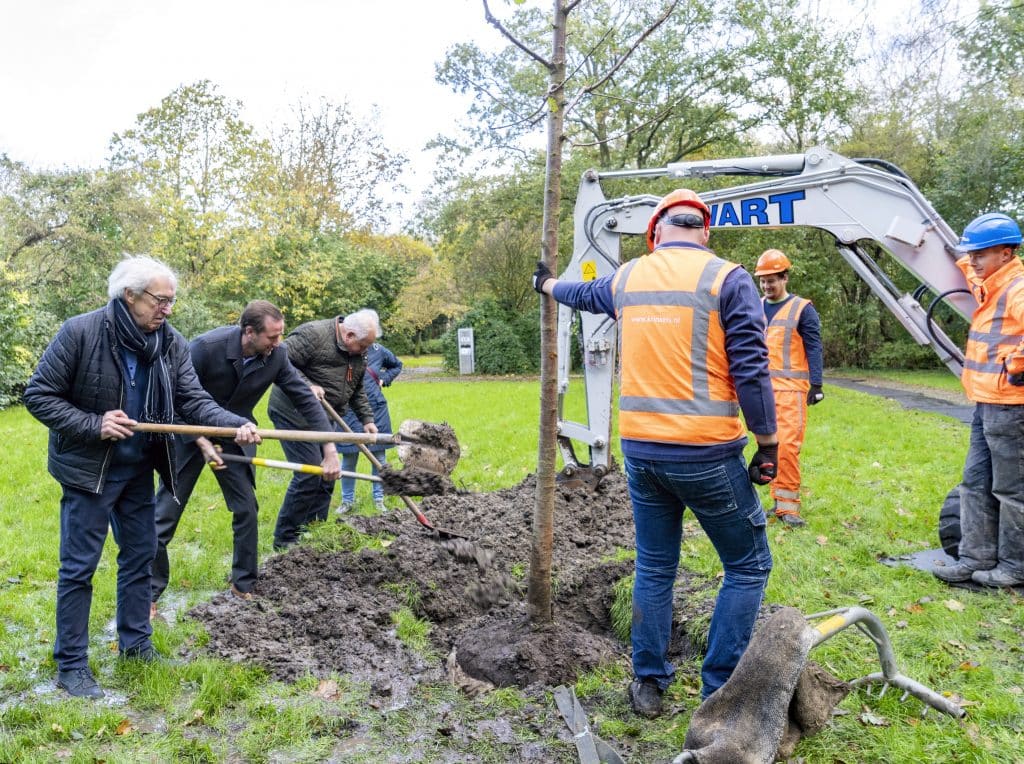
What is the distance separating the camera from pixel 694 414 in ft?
10.3

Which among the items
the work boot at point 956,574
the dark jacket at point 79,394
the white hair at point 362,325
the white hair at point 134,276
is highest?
the white hair at point 134,276

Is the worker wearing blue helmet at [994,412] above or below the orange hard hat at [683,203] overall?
below

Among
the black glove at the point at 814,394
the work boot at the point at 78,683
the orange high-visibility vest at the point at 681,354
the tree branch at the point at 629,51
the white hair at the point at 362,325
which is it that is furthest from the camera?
the black glove at the point at 814,394

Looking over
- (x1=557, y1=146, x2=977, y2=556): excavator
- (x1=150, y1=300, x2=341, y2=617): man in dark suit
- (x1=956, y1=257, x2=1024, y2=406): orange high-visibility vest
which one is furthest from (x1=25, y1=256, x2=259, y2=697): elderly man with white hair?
(x1=956, y1=257, x2=1024, y2=406): orange high-visibility vest

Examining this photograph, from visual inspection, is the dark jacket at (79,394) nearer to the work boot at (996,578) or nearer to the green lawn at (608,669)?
the green lawn at (608,669)

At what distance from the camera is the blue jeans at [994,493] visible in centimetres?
466

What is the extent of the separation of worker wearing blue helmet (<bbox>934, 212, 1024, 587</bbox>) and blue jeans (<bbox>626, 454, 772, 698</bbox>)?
2.36 meters

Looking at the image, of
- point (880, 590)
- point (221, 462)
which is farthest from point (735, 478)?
point (221, 462)

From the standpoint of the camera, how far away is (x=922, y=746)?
122 inches

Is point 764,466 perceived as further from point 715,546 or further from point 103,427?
point 103,427

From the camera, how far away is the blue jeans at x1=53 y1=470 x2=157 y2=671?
3.74 metres

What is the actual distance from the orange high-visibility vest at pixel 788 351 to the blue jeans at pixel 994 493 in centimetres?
165

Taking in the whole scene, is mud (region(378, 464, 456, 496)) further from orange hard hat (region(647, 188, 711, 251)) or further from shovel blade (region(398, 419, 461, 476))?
orange hard hat (region(647, 188, 711, 251))

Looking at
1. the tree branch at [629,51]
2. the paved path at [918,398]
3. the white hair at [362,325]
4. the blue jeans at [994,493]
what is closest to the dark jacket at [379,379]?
the white hair at [362,325]
